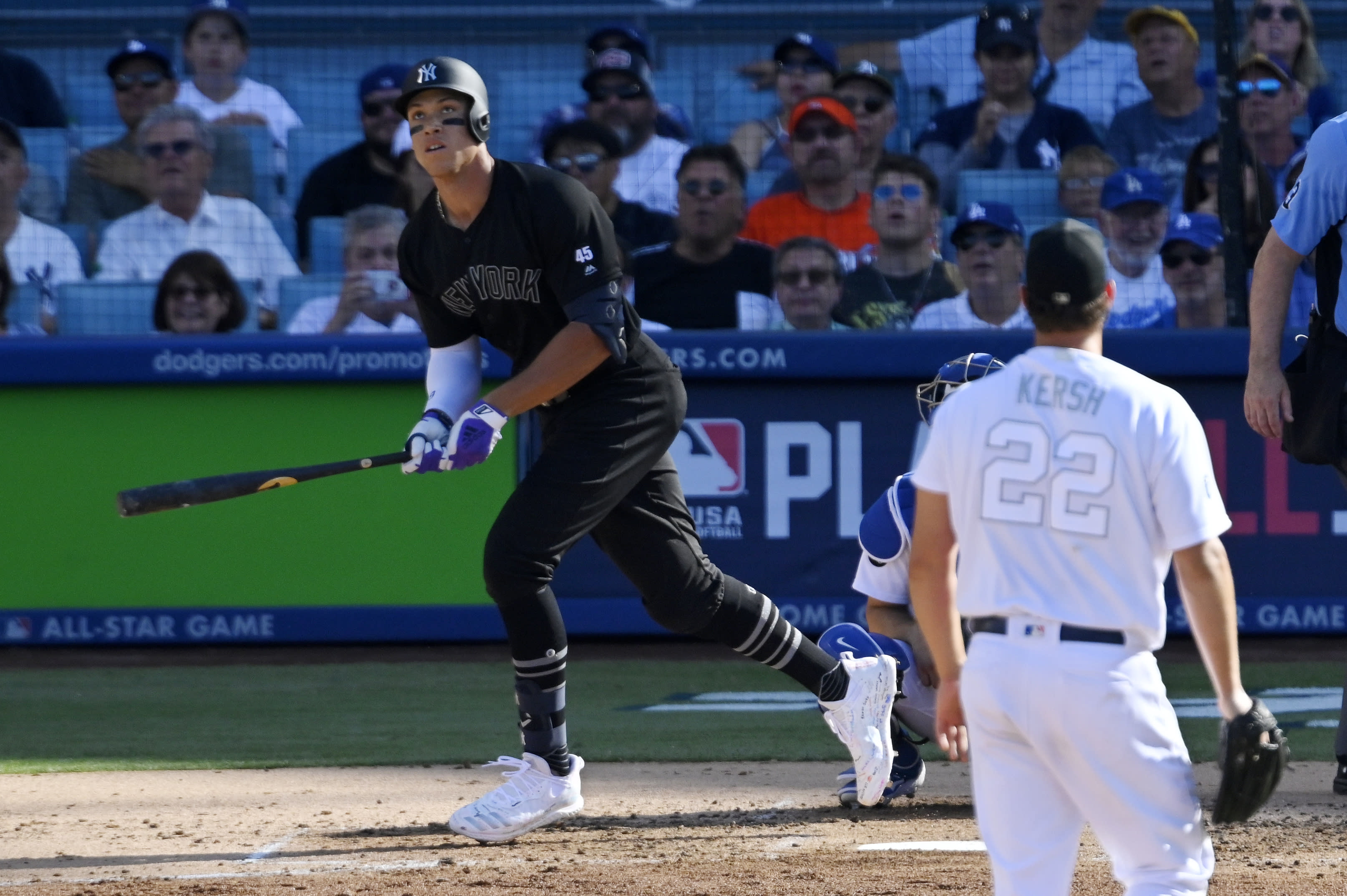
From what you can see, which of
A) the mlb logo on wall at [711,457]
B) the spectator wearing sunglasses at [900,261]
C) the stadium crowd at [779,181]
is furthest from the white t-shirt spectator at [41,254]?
the spectator wearing sunglasses at [900,261]

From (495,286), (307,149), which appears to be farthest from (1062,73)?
(495,286)

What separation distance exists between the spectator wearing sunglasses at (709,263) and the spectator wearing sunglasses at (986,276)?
2.53ft

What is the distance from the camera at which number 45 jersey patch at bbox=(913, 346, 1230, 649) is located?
2.37 meters

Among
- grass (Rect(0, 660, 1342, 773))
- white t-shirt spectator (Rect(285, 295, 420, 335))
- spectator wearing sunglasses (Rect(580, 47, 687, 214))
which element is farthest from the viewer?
spectator wearing sunglasses (Rect(580, 47, 687, 214))

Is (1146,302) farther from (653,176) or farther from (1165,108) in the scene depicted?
(653,176)

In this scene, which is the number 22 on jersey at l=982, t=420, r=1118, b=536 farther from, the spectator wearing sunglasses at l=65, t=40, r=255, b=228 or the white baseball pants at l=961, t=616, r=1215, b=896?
the spectator wearing sunglasses at l=65, t=40, r=255, b=228

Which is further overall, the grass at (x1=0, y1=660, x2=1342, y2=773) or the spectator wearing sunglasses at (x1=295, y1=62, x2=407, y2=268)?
the spectator wearing sunglasses at (x1=295, y1=62, x2=407, y2=268)

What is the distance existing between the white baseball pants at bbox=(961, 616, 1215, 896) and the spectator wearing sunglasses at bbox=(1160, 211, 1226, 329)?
5.06m

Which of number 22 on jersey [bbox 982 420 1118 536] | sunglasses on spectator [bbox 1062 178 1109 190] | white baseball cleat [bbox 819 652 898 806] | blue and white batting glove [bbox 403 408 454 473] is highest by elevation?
sunglasses on spectator [bbox 1062 178 1109 190]

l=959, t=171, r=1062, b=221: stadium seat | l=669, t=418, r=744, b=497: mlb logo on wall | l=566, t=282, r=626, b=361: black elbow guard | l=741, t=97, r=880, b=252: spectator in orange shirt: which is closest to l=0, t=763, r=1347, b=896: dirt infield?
l=566, t=282, r=626, b=361: black elbow guard

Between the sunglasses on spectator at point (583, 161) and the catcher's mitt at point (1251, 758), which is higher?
the sunglasses on spectator at point (583, 161)

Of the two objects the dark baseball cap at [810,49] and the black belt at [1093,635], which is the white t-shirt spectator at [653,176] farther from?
the black belt at [1093,635]

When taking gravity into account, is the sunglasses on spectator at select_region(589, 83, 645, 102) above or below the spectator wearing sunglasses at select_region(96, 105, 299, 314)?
above

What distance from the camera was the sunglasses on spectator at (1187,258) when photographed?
288 inches
